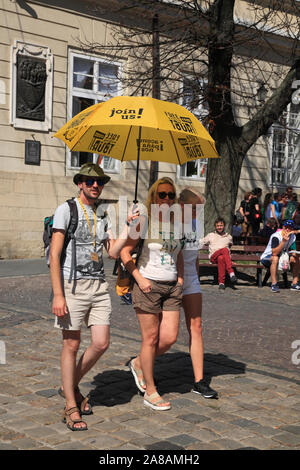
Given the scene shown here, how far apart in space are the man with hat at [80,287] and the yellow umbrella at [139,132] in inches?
22.0

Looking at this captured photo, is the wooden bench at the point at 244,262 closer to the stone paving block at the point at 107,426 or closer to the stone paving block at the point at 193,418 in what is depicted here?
the stone paving block at the point at 193,418

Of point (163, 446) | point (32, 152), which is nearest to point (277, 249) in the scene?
point (32, 152)

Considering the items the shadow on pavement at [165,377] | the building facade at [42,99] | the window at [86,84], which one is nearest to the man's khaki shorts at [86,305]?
the shadow on pavement at [165,377]

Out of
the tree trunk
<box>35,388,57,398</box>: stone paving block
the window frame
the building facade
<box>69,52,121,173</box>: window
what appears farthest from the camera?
<box>69,52,121,173</box>: window

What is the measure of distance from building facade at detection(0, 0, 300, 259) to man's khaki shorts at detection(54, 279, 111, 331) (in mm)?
11432

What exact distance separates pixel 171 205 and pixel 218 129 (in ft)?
29.0

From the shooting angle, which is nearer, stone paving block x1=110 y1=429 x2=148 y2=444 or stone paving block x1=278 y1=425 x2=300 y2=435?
stone paving block x1=110 y1=429 x2=148 y2=444

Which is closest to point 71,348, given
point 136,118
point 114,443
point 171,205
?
point 114,443

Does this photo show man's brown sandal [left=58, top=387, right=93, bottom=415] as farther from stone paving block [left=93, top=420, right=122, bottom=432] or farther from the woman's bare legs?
the woman's bare legs

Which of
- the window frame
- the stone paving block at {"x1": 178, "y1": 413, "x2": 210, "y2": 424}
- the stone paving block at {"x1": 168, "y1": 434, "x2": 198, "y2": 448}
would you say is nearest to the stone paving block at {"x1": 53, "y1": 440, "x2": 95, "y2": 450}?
the stone paving block at {"x1": 168, "y1": 434, "x2": 198, "y2": 448}

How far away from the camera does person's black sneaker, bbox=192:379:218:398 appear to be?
17.7 ft

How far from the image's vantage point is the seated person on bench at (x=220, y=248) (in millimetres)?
12812

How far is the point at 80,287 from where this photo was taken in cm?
475

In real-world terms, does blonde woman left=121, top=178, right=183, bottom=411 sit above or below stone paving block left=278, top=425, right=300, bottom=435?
above
